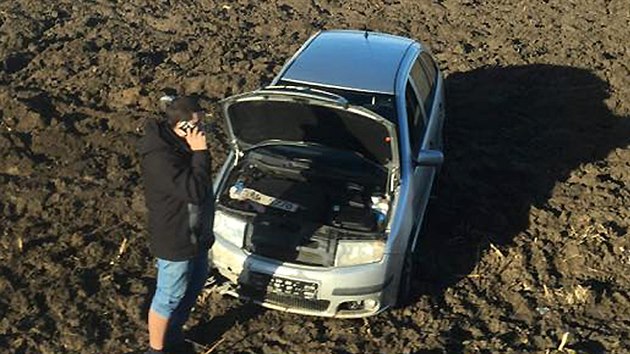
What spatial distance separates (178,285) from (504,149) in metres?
5.80

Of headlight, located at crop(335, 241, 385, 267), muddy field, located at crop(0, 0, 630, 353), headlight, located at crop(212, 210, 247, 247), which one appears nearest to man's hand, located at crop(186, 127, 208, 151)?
headlight, located at crop(212, 210, 247, 247)

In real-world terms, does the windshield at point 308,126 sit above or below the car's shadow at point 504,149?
above

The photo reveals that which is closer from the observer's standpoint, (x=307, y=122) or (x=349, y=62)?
(x=307, y=122)

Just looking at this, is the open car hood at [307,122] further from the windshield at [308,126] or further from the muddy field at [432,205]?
the muddy field at [432,205]

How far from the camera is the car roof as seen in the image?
27.3 feet

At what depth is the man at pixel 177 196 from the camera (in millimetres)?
5770

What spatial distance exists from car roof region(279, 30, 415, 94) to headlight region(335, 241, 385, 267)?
179cm

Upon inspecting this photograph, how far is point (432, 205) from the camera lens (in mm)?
9414

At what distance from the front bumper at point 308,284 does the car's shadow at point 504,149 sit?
0.94 m

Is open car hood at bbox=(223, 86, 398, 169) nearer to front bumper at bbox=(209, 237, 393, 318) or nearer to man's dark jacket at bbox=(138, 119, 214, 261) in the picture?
front bumper at bbox=(209, 237, 393, 318)

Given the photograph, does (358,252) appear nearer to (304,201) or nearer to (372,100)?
(304,201)

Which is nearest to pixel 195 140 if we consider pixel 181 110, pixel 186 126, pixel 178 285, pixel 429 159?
pixel 186 126

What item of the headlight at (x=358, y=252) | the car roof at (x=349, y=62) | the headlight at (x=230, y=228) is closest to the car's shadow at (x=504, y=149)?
the headlight at (x=358, y=252)

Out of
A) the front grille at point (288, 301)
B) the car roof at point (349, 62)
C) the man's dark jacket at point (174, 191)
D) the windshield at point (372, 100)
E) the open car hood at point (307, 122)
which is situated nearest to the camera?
the man's dark jacket at point (174, 191)
